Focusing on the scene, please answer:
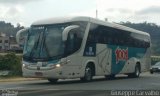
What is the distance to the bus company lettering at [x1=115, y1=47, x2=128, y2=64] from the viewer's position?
98.8 ft

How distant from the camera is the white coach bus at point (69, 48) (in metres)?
23.4

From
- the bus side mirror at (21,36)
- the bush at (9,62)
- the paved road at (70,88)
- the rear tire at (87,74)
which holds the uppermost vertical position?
the bus side mirror at (21,36)

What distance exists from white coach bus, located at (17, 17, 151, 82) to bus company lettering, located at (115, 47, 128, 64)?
0.82 metres

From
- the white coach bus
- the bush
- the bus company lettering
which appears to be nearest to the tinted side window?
the white coach bus

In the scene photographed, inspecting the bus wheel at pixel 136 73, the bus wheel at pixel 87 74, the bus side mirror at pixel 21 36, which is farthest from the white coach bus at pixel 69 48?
the bus wheel at pixel 136 73

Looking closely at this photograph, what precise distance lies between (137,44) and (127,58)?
2.25 meters

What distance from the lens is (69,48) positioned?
2377cm

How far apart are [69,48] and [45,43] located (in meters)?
1.25

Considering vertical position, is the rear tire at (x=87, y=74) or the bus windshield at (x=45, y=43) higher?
the bus windshield at (x=45, y=43)

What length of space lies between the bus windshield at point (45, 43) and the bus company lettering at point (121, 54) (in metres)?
7.00

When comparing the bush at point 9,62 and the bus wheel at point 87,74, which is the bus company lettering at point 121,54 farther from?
the bush at point 9,62

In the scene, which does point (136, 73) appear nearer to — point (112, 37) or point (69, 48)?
point (112, 37)

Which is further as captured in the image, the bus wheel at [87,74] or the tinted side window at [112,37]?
the tinted side window at [112,37]

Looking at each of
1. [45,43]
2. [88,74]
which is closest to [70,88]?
[45,43]
